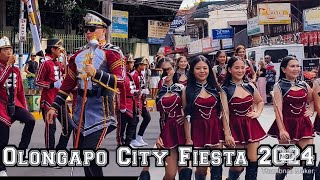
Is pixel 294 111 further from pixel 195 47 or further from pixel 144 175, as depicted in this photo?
pixel 144 175

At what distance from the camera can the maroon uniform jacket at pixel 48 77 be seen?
5207mm

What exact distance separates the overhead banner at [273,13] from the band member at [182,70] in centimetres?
62

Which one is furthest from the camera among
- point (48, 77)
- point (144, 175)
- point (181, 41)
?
point (48, 77)

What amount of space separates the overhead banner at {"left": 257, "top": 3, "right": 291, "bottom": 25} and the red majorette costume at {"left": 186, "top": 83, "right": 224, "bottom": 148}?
530 mm

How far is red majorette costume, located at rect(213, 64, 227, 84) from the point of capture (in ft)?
12.0

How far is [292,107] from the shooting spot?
3.68 metres

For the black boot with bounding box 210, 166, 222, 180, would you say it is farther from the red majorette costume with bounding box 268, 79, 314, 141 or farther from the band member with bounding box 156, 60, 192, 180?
the red majorette costume with bounding box 268, 79, 314, 141

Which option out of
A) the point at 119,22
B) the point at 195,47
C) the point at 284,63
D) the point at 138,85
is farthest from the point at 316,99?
the point at 138,85

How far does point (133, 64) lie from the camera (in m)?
5.42

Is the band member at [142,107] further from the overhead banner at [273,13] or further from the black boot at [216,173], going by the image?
the overhead banner at [273,13]

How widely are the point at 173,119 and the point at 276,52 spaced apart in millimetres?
732

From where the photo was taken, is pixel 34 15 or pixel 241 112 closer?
pixel 241 112

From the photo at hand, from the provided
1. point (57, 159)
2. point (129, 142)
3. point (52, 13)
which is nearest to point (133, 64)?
point (129, 142)

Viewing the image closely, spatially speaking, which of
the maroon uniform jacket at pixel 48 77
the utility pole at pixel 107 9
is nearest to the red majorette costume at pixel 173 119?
the utility pole at pixel 107 9
